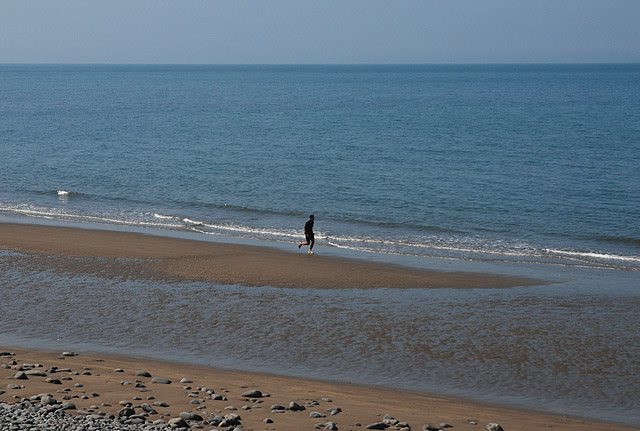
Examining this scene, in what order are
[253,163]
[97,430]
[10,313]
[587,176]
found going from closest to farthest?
[97,430] → [10,313] → [587,176] → [253,163]

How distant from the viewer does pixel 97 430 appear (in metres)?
9.78

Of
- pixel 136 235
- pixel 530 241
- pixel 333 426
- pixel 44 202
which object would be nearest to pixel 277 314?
pixel 333 426

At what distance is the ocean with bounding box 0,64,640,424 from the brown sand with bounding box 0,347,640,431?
86 cm

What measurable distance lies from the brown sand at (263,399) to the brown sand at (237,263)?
8088mm

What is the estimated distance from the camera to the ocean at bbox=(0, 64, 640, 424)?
1552 cm

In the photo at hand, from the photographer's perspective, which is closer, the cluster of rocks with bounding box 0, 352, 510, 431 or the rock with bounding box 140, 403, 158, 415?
the cluster of rocks with bounding box 0, 352, 510, 431

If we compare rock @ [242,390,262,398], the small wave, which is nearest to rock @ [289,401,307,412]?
rock @ [242,390,262,398]

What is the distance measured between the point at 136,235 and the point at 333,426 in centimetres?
2006

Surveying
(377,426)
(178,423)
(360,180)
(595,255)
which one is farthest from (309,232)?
(360,180)

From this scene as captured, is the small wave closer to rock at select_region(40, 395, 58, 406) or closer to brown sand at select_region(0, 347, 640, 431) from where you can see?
brown sand at select_region(0, 347, 640, 431)

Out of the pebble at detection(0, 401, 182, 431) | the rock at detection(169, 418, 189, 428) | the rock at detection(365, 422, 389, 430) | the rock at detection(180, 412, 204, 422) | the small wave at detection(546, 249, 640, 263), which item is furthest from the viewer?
the small wave at detection(546, 249, 640, 263)

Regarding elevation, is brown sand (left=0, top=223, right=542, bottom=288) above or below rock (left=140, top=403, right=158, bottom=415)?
below

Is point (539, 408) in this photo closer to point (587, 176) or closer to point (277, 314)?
point (277, 314)

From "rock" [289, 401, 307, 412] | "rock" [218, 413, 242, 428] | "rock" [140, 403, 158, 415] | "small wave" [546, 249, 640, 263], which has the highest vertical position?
"rock" [218, 413, 242, 428]
